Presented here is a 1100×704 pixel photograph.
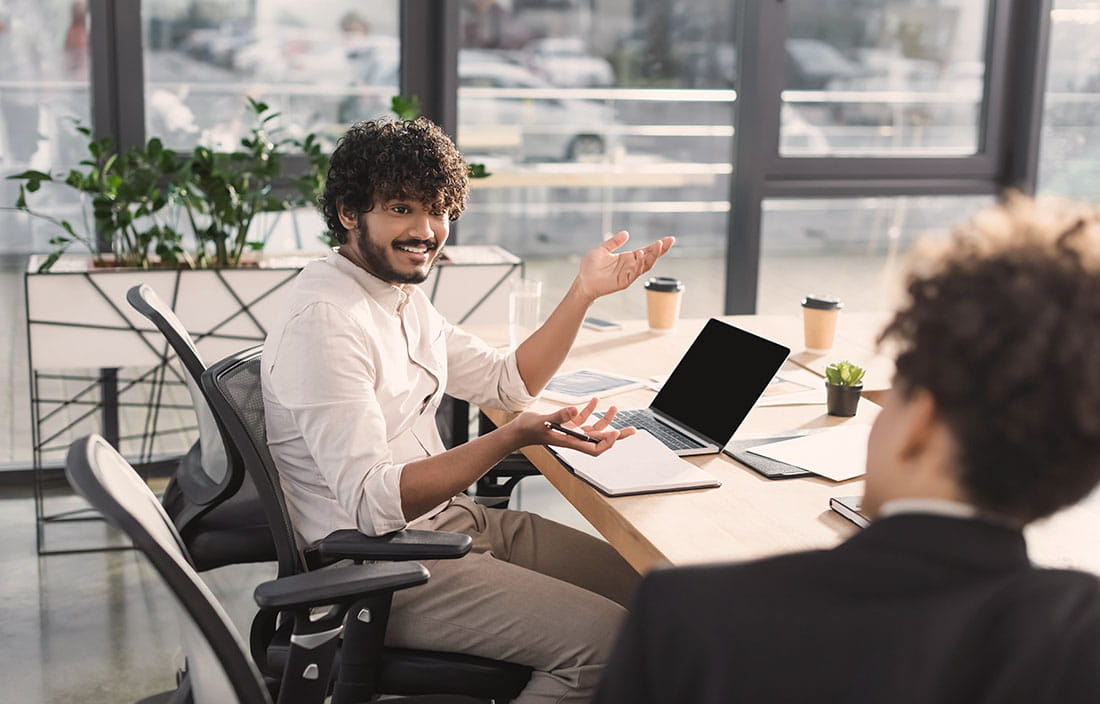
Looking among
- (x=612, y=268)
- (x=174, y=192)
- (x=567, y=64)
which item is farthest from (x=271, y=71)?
(x=612, y=268)

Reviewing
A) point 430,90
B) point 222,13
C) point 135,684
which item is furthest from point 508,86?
point 135,684

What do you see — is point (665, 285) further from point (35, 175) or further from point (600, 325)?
point (35, 175)

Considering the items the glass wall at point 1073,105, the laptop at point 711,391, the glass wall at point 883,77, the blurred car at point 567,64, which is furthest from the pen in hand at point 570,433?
the glass wall at point 1073,105

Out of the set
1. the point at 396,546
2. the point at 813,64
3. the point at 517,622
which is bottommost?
the point at 517,622

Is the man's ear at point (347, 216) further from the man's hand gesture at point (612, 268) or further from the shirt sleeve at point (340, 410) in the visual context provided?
the man's hand gesture at point (612, 268)

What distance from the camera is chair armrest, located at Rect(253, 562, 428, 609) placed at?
1.45m

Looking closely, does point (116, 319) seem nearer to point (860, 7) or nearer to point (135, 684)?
point (135, 684)

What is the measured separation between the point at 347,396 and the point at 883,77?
3.09 metres

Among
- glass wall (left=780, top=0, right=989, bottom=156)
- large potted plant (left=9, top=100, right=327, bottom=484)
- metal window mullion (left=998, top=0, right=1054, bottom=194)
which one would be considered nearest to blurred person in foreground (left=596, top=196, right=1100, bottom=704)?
large potted plant (left=9, top=100, right=327, bottom=484)

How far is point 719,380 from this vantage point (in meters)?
2.10

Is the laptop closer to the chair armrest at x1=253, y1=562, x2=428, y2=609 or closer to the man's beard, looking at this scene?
the man's beard

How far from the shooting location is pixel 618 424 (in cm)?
217

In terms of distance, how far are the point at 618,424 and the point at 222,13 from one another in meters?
2.23

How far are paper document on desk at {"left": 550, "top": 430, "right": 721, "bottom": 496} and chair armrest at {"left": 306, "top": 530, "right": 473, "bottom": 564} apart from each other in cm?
26
